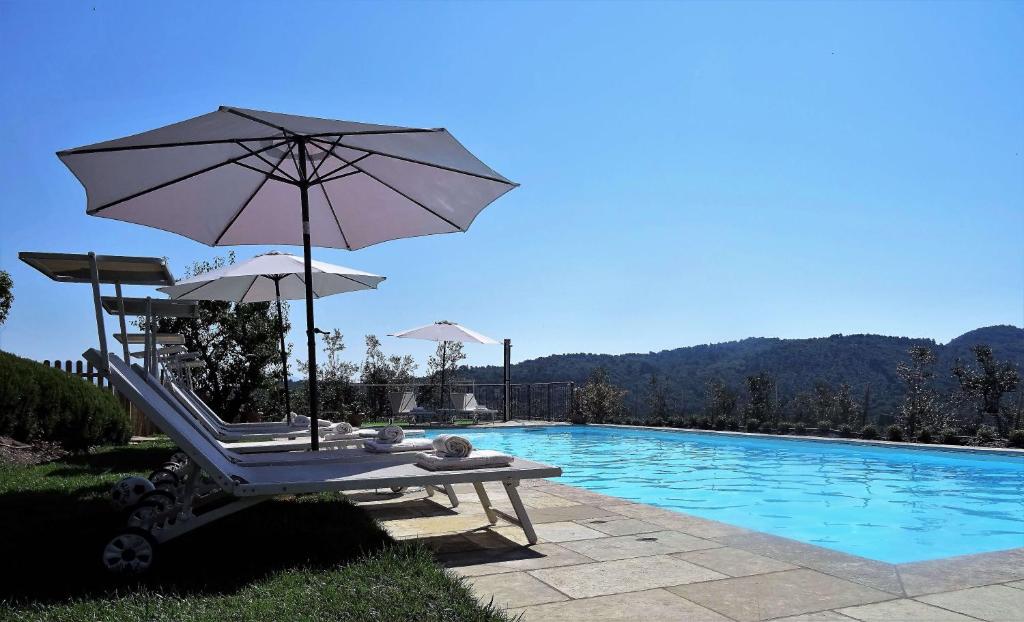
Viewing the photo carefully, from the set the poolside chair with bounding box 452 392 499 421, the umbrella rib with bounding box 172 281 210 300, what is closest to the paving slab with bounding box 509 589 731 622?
the umbrella rib with bounding box 172 281 210 300

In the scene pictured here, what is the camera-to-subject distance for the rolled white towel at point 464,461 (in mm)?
4023

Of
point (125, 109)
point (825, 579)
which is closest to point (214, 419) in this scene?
point (125, 109)

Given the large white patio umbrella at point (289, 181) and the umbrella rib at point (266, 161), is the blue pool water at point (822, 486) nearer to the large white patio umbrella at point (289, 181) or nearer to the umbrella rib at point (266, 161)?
the large white patio umbrella at point (289, 181)

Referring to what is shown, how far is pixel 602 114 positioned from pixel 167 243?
8.50 m

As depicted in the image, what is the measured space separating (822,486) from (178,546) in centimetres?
786

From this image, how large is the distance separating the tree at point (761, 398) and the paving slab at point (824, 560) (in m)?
13.2

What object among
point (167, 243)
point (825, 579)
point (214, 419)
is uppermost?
point (167, 243)

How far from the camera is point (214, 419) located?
7953mm

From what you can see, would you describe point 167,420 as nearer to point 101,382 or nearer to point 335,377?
point 101,382

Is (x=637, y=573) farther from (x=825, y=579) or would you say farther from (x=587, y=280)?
(x=587, y=280)

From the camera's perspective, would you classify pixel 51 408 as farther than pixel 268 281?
No

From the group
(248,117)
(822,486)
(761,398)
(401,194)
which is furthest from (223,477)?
(761,398)

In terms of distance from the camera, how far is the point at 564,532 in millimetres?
4414

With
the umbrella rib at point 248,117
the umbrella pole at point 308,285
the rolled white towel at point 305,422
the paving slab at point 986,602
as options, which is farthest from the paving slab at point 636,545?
the rolled white towel at point 305,422
